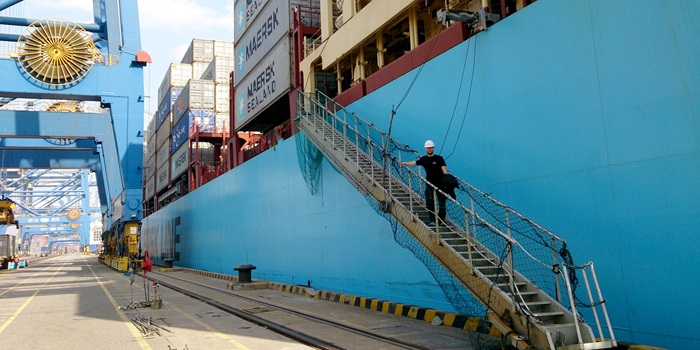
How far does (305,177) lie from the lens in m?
14.7

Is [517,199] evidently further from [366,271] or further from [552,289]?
[366,271]

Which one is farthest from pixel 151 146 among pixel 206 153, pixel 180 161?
pixel 206 153

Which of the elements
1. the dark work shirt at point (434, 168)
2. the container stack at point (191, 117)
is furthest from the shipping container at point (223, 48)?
the dark work shirt at point (434, 168)

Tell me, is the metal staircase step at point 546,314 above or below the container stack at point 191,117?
below

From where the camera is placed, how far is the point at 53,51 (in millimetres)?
26984

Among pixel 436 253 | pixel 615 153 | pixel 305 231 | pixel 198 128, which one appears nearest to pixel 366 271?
pixel 305 231

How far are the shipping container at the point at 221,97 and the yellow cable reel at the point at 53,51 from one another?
732cm

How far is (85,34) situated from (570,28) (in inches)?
1133

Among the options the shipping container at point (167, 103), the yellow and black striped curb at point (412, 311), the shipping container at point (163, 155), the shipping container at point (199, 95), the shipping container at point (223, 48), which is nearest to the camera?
the yellow and black striped curb at point (412, 311)

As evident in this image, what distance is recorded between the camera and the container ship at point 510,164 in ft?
18.4

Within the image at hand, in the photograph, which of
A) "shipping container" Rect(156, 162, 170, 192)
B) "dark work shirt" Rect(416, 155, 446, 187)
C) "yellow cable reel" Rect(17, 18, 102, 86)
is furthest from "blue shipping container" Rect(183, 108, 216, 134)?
"dark work shirt" Rect(416, 155, 446, 187)

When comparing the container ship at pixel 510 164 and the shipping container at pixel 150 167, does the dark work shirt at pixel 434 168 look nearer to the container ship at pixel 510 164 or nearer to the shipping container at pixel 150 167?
the container ship at pixel 510 164

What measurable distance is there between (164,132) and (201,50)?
6.98 meters

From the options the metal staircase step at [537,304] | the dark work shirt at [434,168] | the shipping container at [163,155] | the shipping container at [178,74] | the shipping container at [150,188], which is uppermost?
the shipping container at [178,74]
